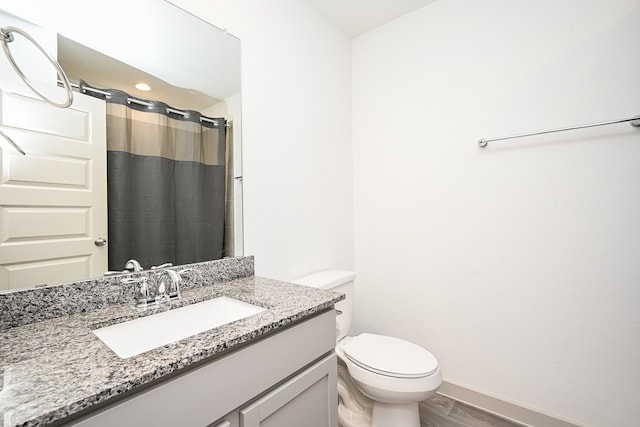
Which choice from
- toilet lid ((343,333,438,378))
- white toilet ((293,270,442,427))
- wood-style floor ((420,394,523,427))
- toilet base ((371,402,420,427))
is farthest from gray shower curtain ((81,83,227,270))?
wood-style floor ((420,394,523,427))

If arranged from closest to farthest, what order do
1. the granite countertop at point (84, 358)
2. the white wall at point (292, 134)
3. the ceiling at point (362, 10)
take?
the granite countertop at point (84, 358) < the white wall at point (292, 134) < the ceiling at point (362, 10)

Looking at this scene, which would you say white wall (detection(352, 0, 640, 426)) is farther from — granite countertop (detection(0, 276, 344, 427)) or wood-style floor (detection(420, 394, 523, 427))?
granite countertop (detection(0, 276, 344, 427))

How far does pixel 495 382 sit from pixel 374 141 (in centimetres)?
161

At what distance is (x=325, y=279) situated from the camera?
1.64m

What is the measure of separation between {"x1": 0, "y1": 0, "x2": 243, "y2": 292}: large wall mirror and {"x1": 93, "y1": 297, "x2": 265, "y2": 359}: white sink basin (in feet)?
0.77

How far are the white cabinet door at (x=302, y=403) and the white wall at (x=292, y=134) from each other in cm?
62

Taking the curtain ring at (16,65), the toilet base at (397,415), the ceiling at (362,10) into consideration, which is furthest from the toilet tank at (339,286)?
the ceiling at (362,10)

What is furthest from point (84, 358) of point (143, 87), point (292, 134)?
point (292, 134)

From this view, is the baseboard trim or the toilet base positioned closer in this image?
the toilet base

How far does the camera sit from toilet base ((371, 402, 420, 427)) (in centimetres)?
132

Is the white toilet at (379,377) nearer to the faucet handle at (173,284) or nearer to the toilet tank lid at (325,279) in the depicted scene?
the toilet tank lid at (325,279)

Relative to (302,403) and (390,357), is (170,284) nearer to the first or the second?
(302,403)

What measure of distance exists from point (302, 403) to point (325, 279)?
755mm

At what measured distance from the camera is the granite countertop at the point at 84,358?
484 millimetres
